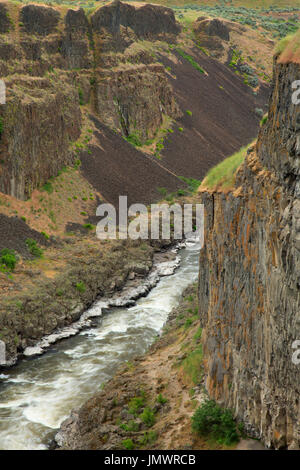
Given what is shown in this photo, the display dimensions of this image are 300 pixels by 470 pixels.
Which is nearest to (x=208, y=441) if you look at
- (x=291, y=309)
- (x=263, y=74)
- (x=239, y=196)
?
(x=291, y=309)

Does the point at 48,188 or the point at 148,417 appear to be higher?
the point at 48,188

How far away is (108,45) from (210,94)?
21822 mm

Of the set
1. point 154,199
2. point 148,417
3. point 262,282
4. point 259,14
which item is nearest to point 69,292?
point 148,417

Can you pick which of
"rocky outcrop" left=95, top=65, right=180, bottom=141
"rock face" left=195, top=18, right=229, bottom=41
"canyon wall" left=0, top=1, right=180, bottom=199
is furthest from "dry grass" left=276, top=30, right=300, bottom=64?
"rock face" left=195, top=18, right=229, bottom=41

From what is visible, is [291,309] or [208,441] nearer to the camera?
[291,309]

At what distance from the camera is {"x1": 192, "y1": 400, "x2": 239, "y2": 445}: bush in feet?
56.7

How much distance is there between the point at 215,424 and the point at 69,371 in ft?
43.0

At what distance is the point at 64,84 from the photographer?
5334cm

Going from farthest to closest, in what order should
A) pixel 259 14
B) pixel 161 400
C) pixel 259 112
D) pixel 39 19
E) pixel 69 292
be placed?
pixel 259 14 → pixel 259 112 → pixel 39 19 → pixel 69 292 → pixel 161 400

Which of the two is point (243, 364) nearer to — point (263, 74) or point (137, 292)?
point (137, 292)

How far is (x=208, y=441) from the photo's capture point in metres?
17.8

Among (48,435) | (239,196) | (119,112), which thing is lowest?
(48,435)

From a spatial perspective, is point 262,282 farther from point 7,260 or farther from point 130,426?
point 7,260

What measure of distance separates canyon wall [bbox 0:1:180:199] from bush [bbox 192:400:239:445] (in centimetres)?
2904
